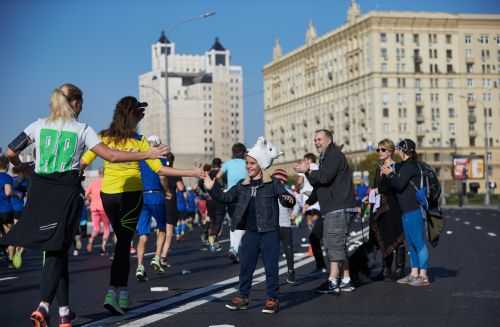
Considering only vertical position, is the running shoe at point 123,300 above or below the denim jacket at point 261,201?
below

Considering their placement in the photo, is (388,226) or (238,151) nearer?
(388,226)

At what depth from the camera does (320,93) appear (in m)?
136

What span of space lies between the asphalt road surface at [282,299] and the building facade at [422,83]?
106m

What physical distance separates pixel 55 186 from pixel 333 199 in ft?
13.3

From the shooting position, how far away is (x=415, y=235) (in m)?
11.7

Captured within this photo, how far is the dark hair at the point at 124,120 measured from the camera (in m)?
9.41

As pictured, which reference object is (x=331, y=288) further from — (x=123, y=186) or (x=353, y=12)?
(x=353, y=12)

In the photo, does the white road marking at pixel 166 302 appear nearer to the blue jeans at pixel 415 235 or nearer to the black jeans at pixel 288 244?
the black jeans at pixel 288 244

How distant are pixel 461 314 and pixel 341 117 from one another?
398 feet

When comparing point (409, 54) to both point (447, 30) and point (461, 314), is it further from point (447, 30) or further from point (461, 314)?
point (461, 314)

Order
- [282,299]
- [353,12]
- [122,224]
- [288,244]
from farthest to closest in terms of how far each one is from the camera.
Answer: [353,12]
[288,244]
[282,299]
[122,224]

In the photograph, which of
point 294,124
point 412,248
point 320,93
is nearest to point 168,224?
point 412,248

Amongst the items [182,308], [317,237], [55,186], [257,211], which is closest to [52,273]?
[55,186]

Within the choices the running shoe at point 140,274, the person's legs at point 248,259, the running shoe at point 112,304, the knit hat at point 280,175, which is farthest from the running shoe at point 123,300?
the running shoe at point 140,274
